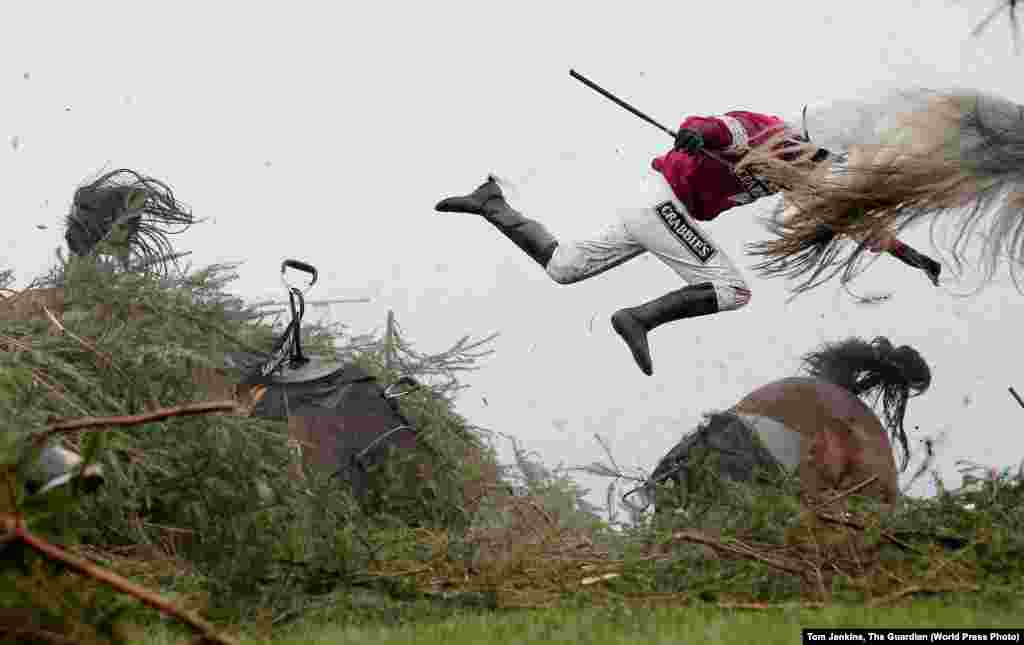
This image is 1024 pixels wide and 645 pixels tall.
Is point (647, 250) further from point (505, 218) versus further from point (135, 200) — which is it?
point (135, 200)

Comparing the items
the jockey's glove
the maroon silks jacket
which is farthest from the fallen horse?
the jockey's glove

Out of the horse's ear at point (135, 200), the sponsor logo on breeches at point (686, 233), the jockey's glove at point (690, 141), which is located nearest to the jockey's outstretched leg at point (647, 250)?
the sponsor logo on breeches at point (686, 233)

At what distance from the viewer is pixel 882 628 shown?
3346 millimetres

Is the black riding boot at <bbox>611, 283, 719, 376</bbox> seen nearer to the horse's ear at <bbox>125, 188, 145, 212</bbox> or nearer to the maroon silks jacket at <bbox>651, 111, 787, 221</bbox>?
the maroon silks jacket at <bbox>651, 111, 787, 221</bbox>

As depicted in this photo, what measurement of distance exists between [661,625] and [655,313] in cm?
306

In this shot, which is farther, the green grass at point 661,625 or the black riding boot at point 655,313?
the black riding boot at point 655,313

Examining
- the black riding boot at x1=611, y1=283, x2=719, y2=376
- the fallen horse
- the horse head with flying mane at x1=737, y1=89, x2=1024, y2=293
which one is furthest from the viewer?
the black riding boot at x1=611, y1=283, x2=719, y2=376

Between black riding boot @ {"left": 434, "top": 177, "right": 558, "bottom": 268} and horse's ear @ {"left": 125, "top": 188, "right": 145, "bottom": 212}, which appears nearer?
horse's ear @ {"left": 125, "top": 188, "right": 145, "bottom": 212}

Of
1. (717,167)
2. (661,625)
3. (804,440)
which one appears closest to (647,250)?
(717,167)

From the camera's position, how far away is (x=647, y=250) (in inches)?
273

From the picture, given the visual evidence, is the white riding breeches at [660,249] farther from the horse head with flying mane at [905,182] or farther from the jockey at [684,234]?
the horse head with flying mane at [905,182]

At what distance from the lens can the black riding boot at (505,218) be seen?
712 centimetres

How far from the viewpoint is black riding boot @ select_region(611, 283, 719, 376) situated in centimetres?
651

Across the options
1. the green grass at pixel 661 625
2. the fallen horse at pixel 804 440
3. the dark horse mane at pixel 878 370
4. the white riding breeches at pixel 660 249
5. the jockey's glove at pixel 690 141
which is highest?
the jockey's glove at pixel 690 141
